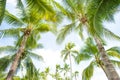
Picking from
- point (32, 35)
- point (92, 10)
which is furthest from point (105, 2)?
point (32, 35)

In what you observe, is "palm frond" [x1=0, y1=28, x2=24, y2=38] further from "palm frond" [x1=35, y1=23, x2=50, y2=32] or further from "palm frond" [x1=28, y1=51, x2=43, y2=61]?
"palm frond" [x1=28, y1=51, x2=43, y2=61]

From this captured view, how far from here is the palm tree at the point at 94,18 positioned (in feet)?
27.1

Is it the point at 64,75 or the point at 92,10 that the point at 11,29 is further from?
the point at 64,75

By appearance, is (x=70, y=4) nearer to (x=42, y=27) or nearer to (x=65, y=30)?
(x=65, y=30)

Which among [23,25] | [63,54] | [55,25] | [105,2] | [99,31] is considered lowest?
[99,31]

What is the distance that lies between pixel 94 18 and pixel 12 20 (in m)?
9.32

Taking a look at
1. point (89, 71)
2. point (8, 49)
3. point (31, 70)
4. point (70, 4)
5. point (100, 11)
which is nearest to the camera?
point (100, 11)

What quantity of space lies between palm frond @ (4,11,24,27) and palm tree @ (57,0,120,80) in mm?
3221

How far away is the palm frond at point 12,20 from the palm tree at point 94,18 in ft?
10.6

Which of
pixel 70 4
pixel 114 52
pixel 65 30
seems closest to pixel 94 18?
pixel 70 4

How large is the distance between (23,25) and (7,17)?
1.51 metres

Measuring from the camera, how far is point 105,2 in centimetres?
800

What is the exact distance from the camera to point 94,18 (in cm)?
871

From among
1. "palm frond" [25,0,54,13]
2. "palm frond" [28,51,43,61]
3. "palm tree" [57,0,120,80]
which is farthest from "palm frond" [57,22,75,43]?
"palm frond" [25,0,54,13]
